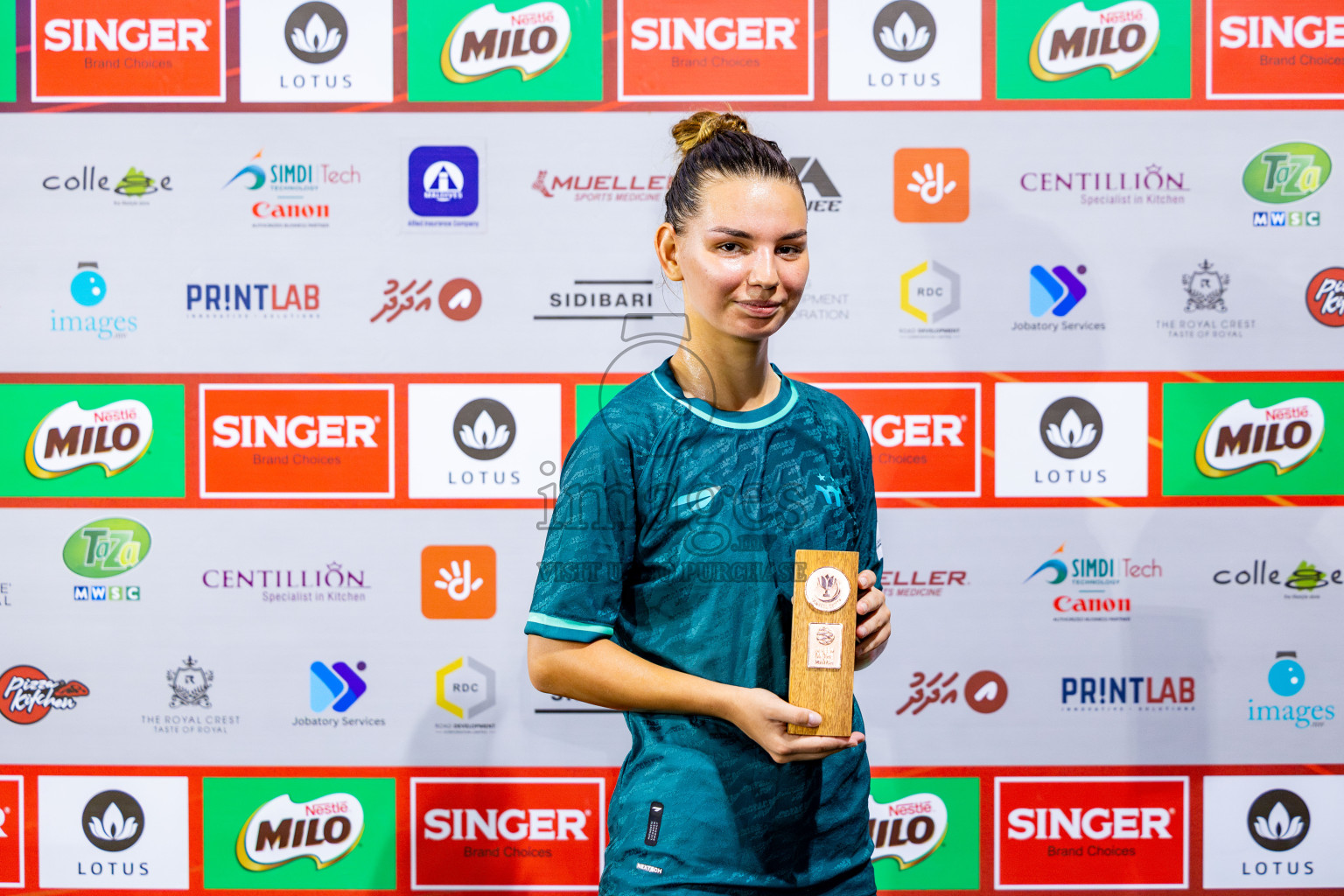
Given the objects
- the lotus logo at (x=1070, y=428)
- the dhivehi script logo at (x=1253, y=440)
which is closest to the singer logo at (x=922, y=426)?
the lotus logo at (x=1070, y=428)

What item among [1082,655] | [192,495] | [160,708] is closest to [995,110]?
[1082,655]

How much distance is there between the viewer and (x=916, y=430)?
6.40 ft

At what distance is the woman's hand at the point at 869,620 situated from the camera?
0.95 metres

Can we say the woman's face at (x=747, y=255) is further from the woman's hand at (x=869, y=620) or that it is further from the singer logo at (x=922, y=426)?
the singer logo at (x=922, y=426)

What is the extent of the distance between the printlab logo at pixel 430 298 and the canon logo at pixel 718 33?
2.09 feet

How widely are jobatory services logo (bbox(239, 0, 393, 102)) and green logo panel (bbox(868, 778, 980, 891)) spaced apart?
1872 millimetres

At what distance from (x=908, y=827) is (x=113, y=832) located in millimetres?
1742

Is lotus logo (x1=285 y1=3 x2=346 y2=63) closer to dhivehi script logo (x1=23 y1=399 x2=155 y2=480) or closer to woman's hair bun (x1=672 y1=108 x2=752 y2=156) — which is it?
dhivehi script logo (x1=23 y1=399 x2=155 y2=480)

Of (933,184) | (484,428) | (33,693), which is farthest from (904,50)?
(33,693)

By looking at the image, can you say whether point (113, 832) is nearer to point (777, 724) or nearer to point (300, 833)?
point (300, 833)

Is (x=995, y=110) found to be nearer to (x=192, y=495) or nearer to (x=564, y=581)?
(x=564, y=581)

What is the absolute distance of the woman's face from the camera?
939mm

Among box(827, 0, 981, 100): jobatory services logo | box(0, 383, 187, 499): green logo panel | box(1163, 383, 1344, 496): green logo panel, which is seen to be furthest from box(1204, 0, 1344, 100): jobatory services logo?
box(0, 383, 187, 499): green logo panel

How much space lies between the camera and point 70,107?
196 centimetres
